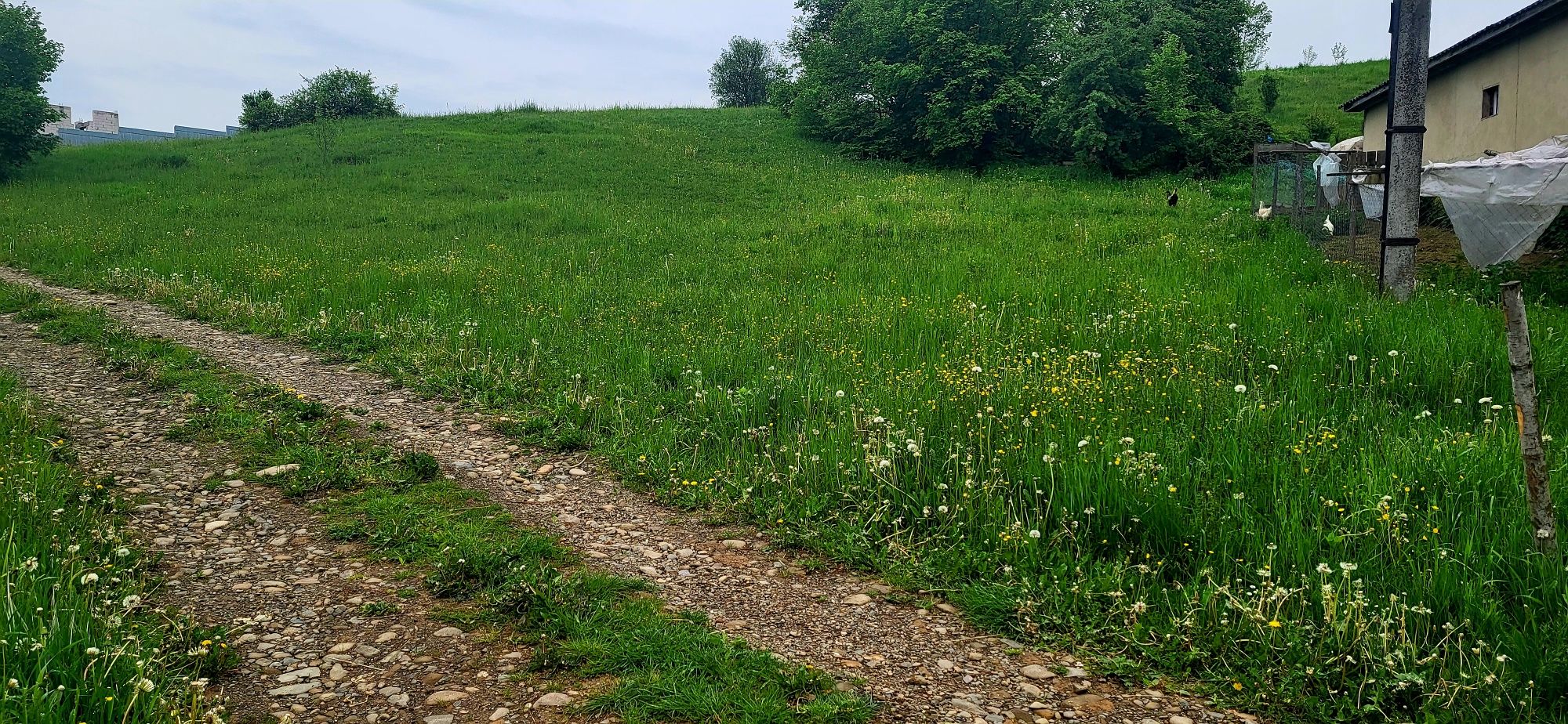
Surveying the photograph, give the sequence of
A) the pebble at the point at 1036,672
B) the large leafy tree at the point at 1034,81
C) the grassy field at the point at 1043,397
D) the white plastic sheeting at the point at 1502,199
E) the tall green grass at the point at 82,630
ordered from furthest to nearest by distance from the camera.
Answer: the large leafy tree at the point at 1034,81 < the white plastic sheeting at the point at 1502,199 < the grassy field at the point at 1043,397 < the pebble at the point at 1036,672 < the tall green grass at the point at 82,630

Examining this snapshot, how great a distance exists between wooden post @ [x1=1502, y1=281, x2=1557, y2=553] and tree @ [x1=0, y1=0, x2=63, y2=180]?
3726 centimetres

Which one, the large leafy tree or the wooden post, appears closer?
the wooden post

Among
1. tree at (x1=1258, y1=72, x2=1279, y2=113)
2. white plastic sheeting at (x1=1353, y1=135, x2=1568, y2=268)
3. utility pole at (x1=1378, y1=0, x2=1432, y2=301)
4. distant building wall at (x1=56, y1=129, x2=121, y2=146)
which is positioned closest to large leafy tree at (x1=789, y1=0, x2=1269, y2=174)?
tree at (x1=1258, y1=72, x2=1279, y2=113)

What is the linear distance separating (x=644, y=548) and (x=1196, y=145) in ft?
89.9

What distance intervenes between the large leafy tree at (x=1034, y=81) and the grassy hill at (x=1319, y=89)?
207 inches

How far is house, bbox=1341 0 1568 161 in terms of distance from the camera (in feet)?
57.4

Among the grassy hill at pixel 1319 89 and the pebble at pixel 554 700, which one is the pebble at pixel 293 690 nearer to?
the pebble at pixel 554 700

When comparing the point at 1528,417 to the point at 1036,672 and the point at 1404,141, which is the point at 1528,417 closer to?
the point at 1036,672

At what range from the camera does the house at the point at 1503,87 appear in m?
17.5

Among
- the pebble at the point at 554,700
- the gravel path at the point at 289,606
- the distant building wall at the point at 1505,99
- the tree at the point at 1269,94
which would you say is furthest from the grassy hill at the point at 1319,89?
the pebble at the point at 554,700

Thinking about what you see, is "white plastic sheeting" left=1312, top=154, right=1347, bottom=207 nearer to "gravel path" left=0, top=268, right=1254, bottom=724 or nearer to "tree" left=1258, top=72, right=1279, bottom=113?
"gravel path" left=0, top=268, right=1254, bottom=724

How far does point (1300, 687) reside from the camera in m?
3.61

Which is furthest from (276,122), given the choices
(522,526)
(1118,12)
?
(522,526)

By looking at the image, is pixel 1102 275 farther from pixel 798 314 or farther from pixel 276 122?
pixel 276 122
